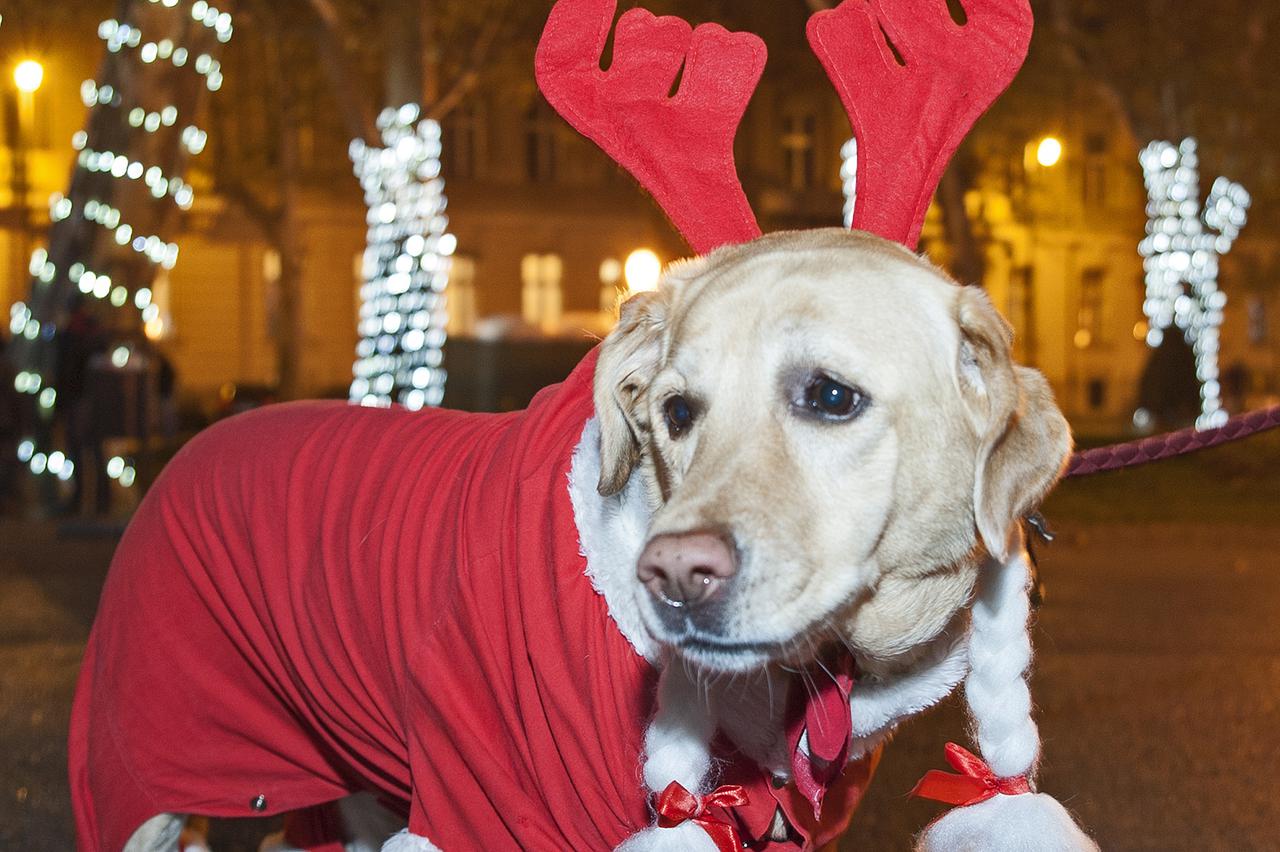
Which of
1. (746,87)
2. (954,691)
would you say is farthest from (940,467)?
(746,87)

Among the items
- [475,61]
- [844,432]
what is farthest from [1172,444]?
[475,61]

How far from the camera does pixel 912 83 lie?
3.79 meters

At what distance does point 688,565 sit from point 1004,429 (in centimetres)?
77

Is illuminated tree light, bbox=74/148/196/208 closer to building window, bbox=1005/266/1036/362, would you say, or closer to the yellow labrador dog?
the yellow labrador dog

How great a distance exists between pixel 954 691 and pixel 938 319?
0.84 m

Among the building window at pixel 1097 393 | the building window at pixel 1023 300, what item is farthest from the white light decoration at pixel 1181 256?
the building window at pixel 1097 393

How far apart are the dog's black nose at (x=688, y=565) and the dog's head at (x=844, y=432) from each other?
9cm

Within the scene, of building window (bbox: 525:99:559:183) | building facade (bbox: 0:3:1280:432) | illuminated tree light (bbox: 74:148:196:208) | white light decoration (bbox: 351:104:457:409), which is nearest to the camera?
illuminated tree light (bbox: 74:148:196:208)

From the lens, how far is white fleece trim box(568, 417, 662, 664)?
3209 millimetres

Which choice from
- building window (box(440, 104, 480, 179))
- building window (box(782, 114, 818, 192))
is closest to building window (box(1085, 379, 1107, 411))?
building window (box(782, 114, 818, 192))

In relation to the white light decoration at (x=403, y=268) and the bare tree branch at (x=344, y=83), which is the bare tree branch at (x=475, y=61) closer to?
the bare tree branch at (x=344, y=83)

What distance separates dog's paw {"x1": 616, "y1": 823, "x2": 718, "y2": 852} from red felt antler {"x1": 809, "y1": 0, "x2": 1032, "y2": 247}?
143 cm

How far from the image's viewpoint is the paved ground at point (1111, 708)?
5430mm

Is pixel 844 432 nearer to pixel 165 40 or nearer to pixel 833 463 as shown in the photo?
Result: pixel 833 463
